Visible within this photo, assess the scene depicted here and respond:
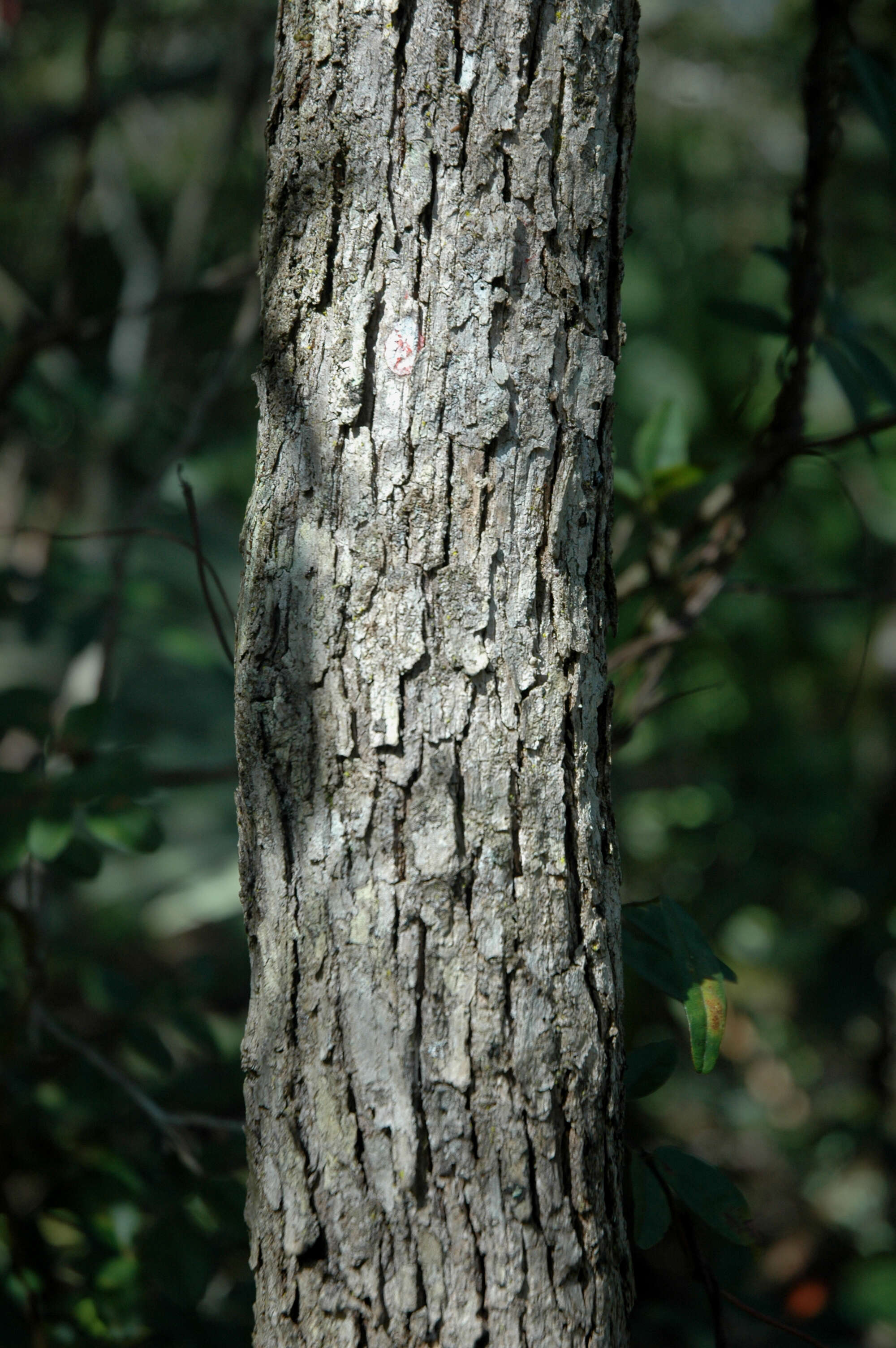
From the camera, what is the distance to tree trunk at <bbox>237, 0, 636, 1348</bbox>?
68cm

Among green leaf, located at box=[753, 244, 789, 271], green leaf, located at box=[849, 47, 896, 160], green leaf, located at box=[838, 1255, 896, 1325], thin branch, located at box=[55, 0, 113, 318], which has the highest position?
thin branch, located at box=[55, 0, 113, 318]

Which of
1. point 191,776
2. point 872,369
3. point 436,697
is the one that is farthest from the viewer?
point 191,776

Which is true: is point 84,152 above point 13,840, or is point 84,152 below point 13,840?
above

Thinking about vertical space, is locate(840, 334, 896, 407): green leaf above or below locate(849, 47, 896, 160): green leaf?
below

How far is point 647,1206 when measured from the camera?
807 mm

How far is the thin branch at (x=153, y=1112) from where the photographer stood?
111 centimetres

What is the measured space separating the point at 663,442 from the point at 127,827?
94cm

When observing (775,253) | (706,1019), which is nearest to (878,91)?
(775,253)

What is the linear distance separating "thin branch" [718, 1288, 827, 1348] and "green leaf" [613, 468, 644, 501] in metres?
0.98

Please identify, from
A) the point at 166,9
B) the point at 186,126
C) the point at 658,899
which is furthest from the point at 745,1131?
the point at 186,126

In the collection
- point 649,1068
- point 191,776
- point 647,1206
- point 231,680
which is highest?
point 231,680

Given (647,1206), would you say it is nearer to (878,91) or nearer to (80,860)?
(80,860)

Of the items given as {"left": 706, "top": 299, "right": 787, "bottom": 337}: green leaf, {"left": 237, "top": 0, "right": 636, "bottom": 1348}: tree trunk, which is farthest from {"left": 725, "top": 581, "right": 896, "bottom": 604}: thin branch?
{"left": 237, "top": 0, "right": 636, "bottom": 1348}: tree trunk

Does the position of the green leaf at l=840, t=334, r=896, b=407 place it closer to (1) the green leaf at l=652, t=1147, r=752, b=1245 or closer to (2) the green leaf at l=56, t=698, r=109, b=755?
(1) the green leaf at l=652, t=1147, r=752, b=1245
